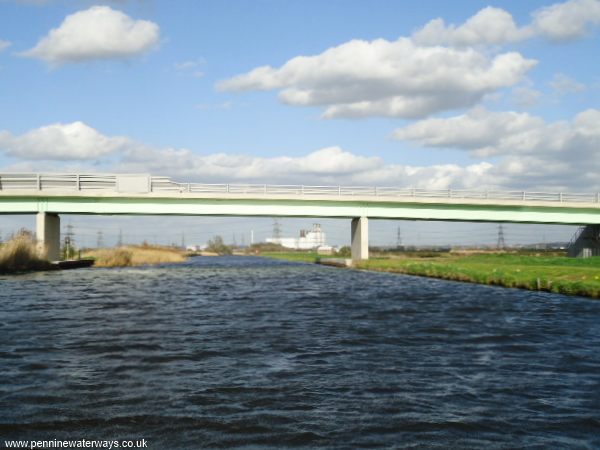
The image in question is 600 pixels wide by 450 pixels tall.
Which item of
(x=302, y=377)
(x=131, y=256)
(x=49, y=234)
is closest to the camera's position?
(x=302, y=377)

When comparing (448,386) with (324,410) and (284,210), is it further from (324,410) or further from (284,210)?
(284,210)

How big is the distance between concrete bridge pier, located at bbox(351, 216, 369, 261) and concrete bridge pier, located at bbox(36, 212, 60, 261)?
32204 mm

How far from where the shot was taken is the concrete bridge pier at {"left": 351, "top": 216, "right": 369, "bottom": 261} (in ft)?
211

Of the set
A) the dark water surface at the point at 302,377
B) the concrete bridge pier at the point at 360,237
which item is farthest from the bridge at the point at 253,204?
the dark water surface at the point at 302,377

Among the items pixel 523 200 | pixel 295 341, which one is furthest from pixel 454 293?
pixel 523 200

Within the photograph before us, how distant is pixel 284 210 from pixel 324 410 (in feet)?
175

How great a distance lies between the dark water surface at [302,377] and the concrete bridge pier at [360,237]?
41.9m

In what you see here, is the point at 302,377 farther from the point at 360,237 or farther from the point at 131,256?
the point at 131,256

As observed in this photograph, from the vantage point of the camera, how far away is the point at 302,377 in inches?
447

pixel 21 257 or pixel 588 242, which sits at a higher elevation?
pixel 588 242

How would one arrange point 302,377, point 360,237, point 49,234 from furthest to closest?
point 360,237, point 49,234, point 302,377

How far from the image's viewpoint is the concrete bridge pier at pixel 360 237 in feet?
211

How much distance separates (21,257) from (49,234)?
7.84 metres

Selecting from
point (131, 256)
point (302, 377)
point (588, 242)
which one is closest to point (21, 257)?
point (131, 256)
